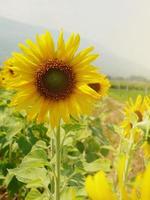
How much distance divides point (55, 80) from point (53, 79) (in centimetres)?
1

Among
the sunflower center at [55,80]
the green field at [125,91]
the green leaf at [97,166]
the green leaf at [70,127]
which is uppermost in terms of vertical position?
the green field at [125,91]

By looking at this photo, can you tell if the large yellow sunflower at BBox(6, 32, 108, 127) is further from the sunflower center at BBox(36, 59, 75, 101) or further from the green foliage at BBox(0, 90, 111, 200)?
the green foliage at BBox(0, 90, 111, 200)

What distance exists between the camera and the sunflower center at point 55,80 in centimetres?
157

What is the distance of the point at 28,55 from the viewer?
1.54 meters

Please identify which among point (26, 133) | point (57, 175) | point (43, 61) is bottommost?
point (57, 175)

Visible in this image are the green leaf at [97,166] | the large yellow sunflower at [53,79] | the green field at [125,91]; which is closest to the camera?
the large yellow sunflower at [53,79]

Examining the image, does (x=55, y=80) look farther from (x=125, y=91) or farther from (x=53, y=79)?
(x=125, y=91)

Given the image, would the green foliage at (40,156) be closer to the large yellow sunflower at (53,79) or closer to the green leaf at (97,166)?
the green leaf at (97,166)

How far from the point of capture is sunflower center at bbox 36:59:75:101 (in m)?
1.57

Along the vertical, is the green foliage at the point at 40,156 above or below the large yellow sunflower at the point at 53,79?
below

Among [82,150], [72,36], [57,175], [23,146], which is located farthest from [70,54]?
[82,150]

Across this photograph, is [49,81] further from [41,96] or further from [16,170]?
[16,170]

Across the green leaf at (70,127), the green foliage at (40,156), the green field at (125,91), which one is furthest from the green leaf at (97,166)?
the green field at (125,91)

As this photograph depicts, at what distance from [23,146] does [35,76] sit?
1039 mm
